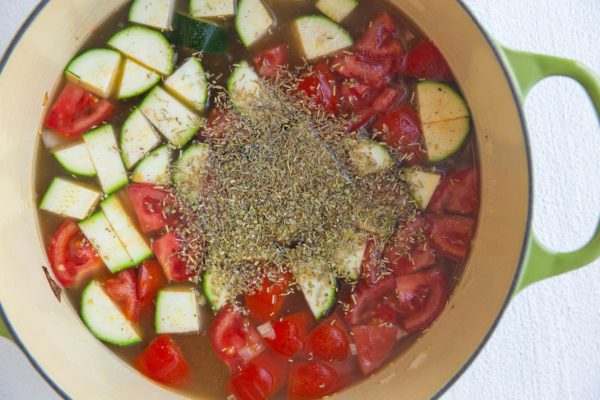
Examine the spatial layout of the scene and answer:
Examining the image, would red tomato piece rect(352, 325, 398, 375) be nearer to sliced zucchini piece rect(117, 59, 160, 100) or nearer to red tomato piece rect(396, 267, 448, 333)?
red tomato piece rect(396, 267, 448, 333)

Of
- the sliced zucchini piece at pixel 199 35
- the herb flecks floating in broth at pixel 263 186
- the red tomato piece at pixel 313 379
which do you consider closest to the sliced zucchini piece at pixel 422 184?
the herb flecks floating in broth at pixel 263 186

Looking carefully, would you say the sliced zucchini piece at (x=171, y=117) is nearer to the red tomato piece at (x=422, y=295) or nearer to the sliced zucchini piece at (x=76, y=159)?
the sliced zucchini piece at (x=76, y=159)

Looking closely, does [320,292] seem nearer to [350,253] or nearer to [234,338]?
[350,253]

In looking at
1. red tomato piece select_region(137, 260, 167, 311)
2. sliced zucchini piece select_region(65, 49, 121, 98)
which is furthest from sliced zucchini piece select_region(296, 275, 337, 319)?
sliced zucchini piece select_region(65, 49, 121, 98)

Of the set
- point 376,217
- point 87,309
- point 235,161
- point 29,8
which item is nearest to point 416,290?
point 376,217

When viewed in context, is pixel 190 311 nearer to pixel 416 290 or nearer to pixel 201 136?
pixel 201 136

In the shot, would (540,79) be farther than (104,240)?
No

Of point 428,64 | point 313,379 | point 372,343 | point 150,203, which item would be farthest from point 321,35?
point 313,379
